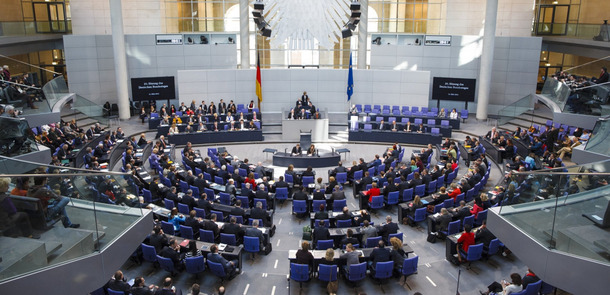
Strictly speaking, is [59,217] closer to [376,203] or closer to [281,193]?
[281,193]

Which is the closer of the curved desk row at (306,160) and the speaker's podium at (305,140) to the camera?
the curved desk row at (306,160)

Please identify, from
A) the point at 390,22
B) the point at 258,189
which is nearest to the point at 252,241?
the point at 258,189

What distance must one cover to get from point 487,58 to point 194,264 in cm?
2077

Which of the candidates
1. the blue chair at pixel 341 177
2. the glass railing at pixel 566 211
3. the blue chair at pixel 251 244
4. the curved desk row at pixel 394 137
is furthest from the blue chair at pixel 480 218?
the curved desk row at pixel 394 137

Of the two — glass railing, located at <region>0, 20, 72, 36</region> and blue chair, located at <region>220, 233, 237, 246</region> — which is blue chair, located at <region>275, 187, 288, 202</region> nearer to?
blue chair, located at <region>220, 233, 237, 246</region>

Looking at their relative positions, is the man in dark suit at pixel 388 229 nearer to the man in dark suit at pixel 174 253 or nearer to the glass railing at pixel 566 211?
the glass railing at pixel 566 211

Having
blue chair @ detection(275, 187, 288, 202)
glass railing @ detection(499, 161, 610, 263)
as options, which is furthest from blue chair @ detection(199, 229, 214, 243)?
glass railing @ detection(499, 161, 610, 263)

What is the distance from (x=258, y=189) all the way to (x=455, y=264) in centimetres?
620

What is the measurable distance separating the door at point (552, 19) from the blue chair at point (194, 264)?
26.2 meters

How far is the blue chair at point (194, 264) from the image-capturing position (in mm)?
10547

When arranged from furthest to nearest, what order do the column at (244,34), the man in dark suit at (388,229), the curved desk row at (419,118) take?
1. the column at (244,34)
2. the curved desk row at (419,118)
3. the man in dark suit at (388,229)

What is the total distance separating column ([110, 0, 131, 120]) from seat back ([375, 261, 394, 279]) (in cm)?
2007

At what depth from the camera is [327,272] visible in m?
10.4

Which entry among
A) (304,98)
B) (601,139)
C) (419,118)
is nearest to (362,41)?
(304,98)
